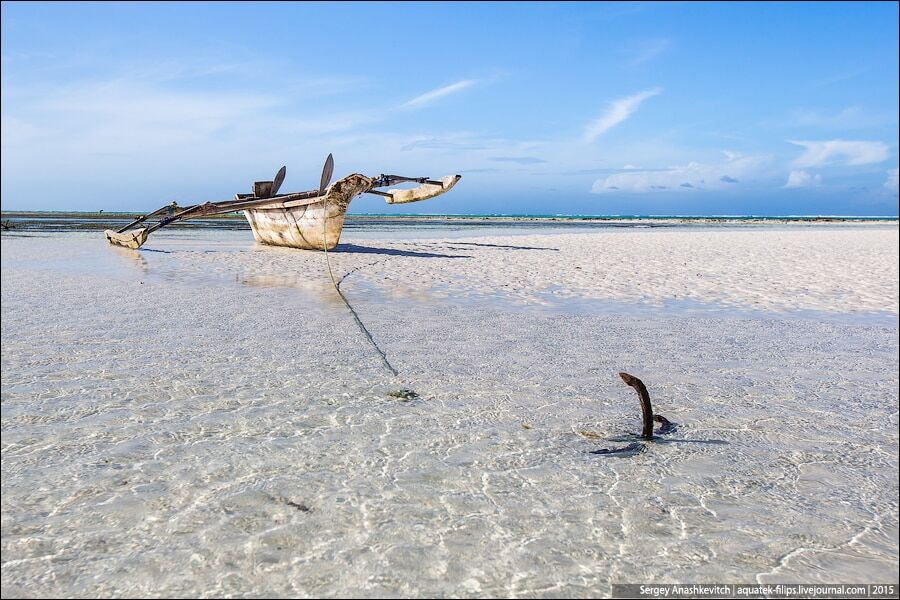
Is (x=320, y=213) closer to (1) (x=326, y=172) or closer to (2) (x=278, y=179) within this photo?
(1) (x=326, y=172)

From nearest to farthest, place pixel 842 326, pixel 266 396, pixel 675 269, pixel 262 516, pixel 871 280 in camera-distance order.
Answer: pixel 262 516, pixel 266 396, pixel 842 326, pixel 871 280, pixel 675 269

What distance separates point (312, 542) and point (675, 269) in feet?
40.0

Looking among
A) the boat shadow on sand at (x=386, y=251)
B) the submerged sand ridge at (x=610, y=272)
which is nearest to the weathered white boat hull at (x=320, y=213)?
the submerged sand ridge at (x=610, y=272)

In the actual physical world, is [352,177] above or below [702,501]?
above

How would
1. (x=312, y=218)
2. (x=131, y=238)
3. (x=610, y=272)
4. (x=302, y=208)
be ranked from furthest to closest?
(x=131, y=238) → (x=302, y=208) → (x=312, y=218) → (x=610, y=272)

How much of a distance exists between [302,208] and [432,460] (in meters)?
14.5

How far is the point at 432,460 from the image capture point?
3.45 meters

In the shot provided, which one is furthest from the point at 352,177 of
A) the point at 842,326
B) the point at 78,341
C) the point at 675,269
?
the point at 842,326

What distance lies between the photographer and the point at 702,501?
304 centimetres

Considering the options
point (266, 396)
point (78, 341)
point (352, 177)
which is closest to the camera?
point (266, 396)

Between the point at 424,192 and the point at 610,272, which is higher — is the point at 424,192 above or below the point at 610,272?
above

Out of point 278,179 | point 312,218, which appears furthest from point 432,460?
point 278,179

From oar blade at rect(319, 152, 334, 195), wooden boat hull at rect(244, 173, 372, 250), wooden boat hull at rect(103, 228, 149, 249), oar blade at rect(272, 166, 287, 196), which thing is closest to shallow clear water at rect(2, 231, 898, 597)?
wooden boat hull at rect(244, 173, 372, 250)

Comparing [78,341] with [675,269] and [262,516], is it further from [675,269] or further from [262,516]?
[675,269]
